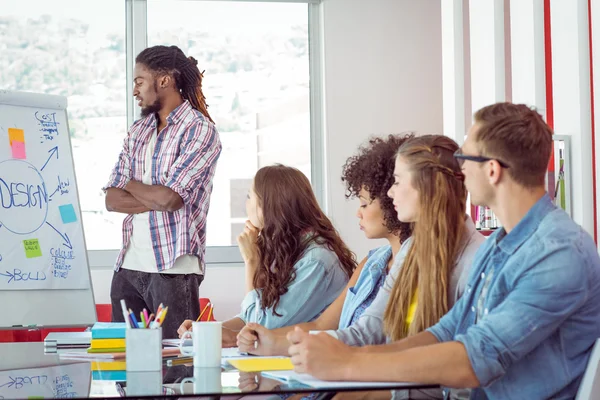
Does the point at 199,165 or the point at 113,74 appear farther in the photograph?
the point at 113,74

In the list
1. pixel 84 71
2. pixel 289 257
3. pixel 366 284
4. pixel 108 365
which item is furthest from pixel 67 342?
pixel 84 71

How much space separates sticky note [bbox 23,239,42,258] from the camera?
3125mm

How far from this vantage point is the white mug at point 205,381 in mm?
1478

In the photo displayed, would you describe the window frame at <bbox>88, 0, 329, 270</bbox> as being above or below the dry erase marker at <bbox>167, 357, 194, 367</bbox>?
above

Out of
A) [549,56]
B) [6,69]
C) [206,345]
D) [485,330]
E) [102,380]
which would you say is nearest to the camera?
[485,330]

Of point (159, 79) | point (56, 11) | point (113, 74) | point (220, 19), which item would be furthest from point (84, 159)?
point (159, 79)

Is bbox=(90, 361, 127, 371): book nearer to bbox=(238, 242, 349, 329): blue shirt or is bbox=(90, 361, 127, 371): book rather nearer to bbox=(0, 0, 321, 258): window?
bbox=(238, 242, 349, 329): blue shirt

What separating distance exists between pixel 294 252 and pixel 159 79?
113cm

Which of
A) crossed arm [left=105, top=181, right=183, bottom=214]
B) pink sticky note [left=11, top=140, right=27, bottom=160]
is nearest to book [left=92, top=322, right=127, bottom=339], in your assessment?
crossed arm [left=105, top=181, right=183, bottom=214]

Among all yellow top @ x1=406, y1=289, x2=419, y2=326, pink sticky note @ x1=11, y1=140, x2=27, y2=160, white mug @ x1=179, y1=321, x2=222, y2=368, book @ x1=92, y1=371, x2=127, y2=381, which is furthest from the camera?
pink sticky note @ x1=11, y1=140, x2=27, y2=160

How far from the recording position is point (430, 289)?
1832mm

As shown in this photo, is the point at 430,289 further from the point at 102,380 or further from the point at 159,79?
the point at 159,79

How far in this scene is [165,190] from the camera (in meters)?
3.05

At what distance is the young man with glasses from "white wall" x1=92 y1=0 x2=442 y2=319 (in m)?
3.48
